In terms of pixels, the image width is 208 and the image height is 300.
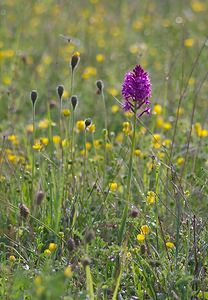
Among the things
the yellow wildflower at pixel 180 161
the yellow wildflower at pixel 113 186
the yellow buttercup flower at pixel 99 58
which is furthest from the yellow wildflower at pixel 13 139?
the yellow buttercup flower at pixel 99 58

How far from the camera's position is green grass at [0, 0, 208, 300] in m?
2.39

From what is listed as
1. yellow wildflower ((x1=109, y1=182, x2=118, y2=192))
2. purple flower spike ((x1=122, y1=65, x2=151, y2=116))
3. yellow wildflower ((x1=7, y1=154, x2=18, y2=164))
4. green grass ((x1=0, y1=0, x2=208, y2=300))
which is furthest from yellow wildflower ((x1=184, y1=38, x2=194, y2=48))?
purple flower spike ((x1=122, y1=65, x2=151, y2=116))

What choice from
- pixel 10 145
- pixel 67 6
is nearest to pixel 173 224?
pixel 10 145

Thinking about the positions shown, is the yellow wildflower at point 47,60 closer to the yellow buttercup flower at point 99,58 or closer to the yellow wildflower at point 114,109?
the yellow buttercup flower at point 99,58

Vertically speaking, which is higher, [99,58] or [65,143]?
[99,58]

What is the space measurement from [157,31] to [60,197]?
3727 mm

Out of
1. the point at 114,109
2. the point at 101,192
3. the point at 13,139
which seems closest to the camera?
the point at 101,192

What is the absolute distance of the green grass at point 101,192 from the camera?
239cm

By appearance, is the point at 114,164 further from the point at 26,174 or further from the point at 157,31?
the point at 157,31

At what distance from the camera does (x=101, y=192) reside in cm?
292

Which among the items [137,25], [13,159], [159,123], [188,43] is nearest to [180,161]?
[159,123]

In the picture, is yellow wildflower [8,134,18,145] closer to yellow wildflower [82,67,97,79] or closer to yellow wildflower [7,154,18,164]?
yellow wildflower [7,154,18,164]

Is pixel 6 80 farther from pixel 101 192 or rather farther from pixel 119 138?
pixel 101 192

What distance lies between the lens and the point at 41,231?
274cm
